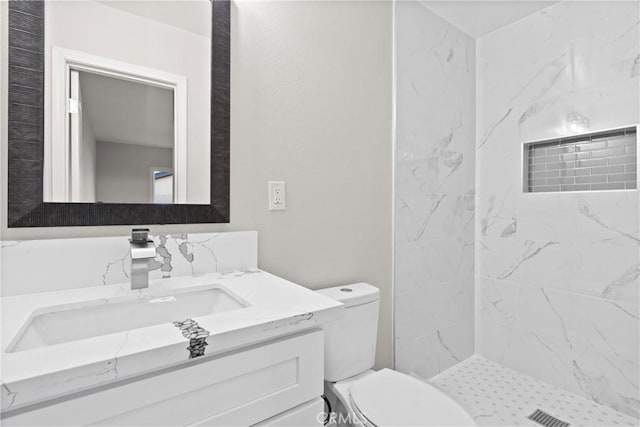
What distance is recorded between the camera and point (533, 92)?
1931 mm

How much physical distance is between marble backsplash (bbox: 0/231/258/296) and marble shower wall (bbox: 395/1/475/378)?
93cm

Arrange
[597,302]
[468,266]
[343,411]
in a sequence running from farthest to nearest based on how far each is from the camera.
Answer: [468,266]
[597,302]
[343,411]

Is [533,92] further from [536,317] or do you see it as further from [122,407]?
[122,407]

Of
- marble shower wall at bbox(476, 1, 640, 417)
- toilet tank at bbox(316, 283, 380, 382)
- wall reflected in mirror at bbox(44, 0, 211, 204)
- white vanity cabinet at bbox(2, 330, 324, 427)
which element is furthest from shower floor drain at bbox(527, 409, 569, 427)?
wall reflected in mirror at bbox(44, 0, 211, 204)

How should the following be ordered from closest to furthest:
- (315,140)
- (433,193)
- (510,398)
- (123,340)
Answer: (123,340), (315,140), (510,398), (433,193)

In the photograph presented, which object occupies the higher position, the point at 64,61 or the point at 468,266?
the point at 64,61

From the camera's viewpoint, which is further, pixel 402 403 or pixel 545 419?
pixel 545 419

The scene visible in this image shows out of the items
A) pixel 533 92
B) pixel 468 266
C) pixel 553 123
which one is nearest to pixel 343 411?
pixel 468 266

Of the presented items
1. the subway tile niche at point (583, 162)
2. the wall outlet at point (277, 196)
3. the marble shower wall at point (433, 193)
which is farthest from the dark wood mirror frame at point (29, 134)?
the subway tile niche at point (583, 162)

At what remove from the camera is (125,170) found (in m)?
1.04

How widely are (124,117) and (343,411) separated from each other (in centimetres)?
127

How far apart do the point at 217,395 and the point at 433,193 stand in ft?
5.17

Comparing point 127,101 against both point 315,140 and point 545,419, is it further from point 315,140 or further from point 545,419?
point 545,419

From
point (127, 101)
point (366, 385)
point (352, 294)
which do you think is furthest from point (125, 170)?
point (366, 385)
